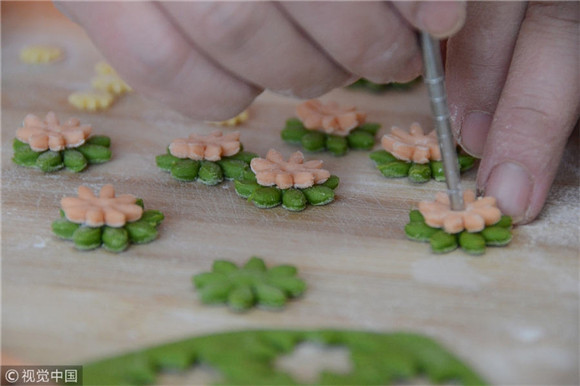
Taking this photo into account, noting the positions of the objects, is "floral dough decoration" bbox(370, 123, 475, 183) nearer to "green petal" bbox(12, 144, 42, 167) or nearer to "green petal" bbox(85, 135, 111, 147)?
"green petal" bbox(85, 135, 111, 147)

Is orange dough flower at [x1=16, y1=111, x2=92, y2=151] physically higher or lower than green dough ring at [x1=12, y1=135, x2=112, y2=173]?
higher

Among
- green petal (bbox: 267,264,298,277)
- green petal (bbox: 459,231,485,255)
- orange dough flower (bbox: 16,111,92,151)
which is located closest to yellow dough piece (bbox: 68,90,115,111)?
orange dough flower (bbox: 16,111,92,151)

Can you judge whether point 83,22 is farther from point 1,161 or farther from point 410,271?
point 410,271

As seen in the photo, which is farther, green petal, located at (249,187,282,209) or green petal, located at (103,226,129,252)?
green petal, located at (249,187,282,209)

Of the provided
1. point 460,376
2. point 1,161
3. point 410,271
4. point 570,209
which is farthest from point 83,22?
Result: point 570,209

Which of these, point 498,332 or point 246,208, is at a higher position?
point 246,208

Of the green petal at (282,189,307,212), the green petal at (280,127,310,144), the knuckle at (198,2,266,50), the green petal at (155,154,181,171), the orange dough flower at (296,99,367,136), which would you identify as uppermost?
the knuckle at (198,2,266,50)

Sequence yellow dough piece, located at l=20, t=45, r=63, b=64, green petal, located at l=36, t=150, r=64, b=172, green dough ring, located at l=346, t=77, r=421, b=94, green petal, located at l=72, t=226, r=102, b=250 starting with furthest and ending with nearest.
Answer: yellow dough piece, located at l=20, t=45, r=63, b=64 < green dough ring, located at l=346, t=77, r=421, b=94 < green petal, located at l=36, t=150, r=64, b=172 < green petal, located at l=72, t=226, r=102, b=250
